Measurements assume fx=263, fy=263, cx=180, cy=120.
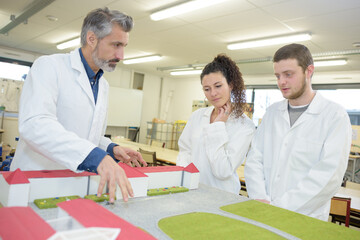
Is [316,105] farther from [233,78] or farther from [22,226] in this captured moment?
[22,226]

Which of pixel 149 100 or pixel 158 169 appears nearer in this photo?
pixel 158 169

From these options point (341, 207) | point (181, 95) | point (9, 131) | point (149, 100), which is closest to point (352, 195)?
point (341, 207)

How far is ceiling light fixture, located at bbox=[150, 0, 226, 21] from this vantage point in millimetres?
3561

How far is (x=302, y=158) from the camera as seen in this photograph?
5.15ft

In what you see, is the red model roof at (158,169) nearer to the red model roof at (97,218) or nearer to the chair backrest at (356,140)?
the red model roof at (97,218)

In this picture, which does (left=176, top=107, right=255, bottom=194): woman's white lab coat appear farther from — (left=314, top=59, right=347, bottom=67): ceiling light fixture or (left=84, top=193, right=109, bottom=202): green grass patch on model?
(left=314, top=59, right=347, bottom=67): ceiling light fixture

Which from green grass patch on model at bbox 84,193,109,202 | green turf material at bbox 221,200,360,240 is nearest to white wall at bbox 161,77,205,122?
green turf material at bbox 221,200,360,240

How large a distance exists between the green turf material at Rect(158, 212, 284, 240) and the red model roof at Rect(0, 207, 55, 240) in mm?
366

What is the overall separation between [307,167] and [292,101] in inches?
17.7

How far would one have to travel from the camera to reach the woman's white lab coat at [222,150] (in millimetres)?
1670

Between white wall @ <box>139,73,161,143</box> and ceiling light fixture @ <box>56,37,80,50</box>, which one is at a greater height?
ceiling light fixture @ <box>56,37,80,50</box>

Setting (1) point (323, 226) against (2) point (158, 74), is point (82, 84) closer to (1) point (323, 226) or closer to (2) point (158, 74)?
(1) point (323, 226)

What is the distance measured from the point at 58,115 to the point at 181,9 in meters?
2.99

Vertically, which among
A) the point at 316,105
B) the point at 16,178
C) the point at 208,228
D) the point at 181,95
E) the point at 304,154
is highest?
the point at 181,95
